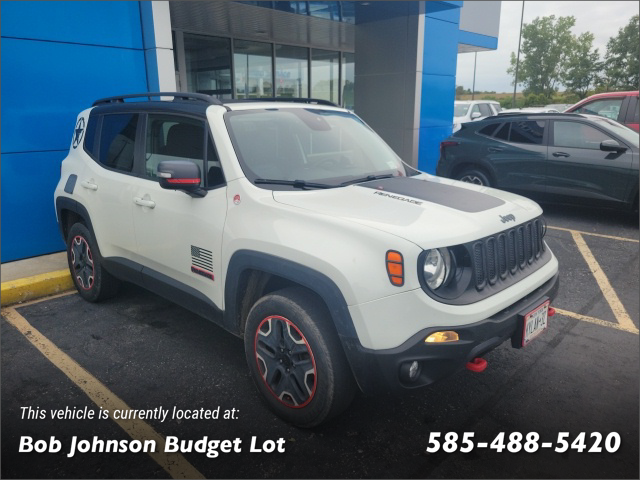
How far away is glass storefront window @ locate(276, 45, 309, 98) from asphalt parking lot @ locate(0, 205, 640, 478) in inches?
435

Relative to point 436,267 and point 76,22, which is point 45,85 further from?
point 436,267

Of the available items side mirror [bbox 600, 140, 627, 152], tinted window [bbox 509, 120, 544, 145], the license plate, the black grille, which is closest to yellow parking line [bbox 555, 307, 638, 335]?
the black grille

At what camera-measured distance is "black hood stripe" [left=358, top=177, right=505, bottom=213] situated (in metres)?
2.98

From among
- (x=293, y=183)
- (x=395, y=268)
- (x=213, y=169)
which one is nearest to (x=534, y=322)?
(x=395, y=268)

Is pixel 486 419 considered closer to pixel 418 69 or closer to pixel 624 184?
pixel 624 184

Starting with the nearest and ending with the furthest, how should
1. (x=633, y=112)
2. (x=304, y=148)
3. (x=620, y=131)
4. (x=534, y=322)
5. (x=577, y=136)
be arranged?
(x=534, y=322) < (x=304, y=148) < (x=620, y=131) < (x=577, y=136) < (x=633, y=112)

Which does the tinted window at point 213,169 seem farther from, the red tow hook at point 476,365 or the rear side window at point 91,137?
the red tow hook at point 476,365

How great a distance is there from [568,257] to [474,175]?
322 centimetres

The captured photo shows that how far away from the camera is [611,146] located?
7.36 m

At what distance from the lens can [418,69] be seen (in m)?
9.93

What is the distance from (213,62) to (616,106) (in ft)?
31.2

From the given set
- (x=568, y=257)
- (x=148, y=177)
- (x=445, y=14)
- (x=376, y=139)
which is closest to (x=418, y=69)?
(x=445, y=14)

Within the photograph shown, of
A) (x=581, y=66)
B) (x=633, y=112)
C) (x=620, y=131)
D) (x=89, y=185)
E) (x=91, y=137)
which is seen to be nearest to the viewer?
(x=89, y=185)

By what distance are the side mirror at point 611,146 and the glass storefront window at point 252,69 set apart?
359 inches
